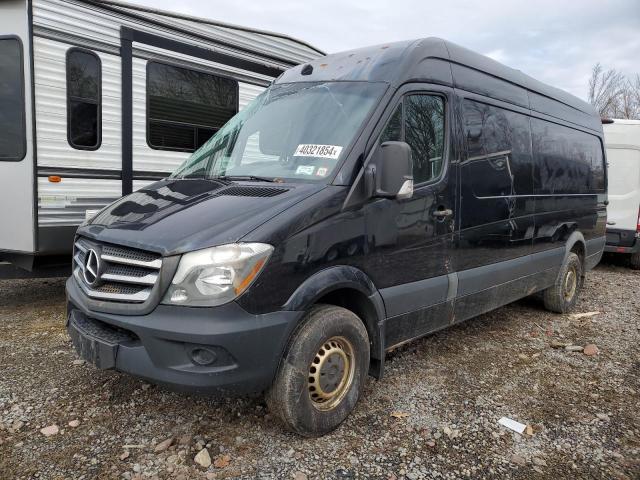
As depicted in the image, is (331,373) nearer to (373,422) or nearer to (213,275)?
→ (373,422)

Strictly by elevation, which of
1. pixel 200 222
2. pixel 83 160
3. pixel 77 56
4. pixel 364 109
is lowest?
pixel 200 222

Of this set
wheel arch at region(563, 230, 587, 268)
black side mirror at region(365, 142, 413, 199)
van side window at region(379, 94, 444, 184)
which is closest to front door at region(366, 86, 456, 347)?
van side window at region(379, 94, 444, 184)

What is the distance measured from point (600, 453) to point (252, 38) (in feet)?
18.9

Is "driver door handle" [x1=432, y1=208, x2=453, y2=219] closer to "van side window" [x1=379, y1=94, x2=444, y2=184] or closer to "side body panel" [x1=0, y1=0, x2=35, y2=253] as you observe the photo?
"van side window" [x1=379, y1=94, x2=444, y2=184]

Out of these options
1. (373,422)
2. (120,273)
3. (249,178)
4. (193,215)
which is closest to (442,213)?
(249,178)

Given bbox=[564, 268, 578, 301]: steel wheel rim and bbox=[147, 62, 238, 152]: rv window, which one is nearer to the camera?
bbox=[147, 62, 238, 152]: rv window

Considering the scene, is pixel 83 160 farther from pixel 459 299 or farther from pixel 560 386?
pixel 560 386

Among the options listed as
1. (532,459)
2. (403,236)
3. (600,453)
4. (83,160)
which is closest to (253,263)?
(403,236)

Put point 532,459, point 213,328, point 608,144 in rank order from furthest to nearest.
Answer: point 608,144, point 532,459, point 213,328

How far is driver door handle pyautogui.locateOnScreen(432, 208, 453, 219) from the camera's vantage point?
383 cm

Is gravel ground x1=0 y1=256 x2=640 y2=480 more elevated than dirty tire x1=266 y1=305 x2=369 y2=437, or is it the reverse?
dirty tire x1=266 y1=305 x2=369 y2=437

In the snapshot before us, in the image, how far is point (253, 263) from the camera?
2.70 m

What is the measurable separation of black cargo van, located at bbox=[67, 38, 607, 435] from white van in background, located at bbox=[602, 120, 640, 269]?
18.0 ft

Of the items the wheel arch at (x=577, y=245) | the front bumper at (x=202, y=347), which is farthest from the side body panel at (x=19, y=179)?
the wheel arch at (x=577, y=245)
